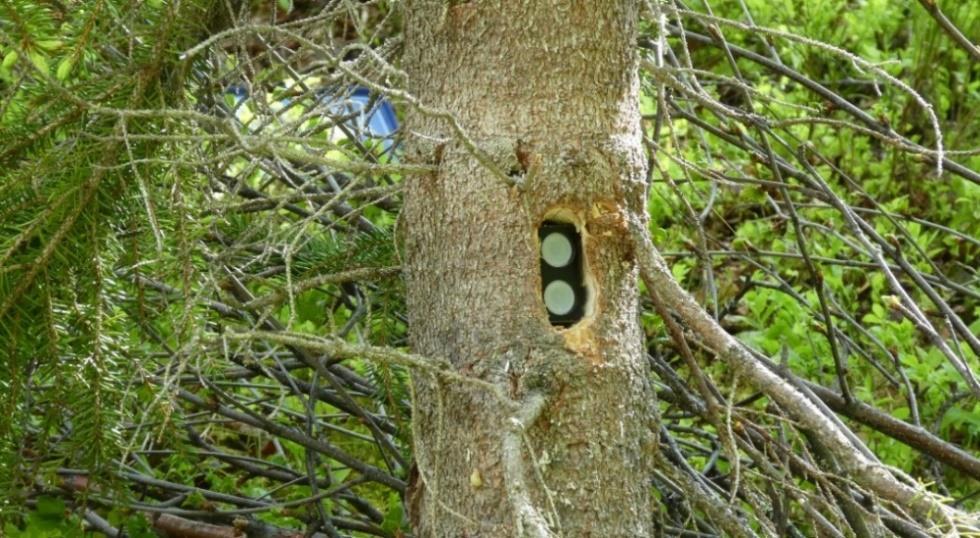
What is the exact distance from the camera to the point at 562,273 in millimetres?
1935

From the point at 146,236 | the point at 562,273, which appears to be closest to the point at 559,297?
the point at 562,273

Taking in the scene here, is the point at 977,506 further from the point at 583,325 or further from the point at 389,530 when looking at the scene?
the point at 583,325

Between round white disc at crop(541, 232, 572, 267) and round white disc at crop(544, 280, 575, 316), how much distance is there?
0.10 ft

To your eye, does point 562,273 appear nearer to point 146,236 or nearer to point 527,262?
point 527,262

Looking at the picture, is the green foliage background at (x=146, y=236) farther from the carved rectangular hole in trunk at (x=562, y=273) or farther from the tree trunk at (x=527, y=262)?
the carved rectangular hole in trunk at (x=562, y=273)

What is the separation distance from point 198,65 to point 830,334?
58.4 inches

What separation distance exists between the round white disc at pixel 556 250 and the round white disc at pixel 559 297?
30 millimetres

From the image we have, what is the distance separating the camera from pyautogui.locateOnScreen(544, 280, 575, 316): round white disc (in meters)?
1.92

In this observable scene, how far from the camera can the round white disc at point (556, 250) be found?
193 centimetres

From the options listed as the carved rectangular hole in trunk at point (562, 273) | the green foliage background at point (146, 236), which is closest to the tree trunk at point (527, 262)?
the carved rectangular hole in trunk at point (562, 273)

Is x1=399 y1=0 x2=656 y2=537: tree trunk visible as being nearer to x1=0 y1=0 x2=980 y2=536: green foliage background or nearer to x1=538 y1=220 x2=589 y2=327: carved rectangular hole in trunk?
x1=538 y1=220 x2=589 y2=327: carved rectangular hole in trunk

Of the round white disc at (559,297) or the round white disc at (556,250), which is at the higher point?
the round white disc at (556,250)

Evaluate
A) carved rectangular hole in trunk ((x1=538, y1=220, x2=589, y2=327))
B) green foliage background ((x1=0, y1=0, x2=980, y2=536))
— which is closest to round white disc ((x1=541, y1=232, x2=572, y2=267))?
carved rectangular hole in trunk ((x1=538, y1=220, x2=589, y2=327))

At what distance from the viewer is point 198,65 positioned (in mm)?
2355
